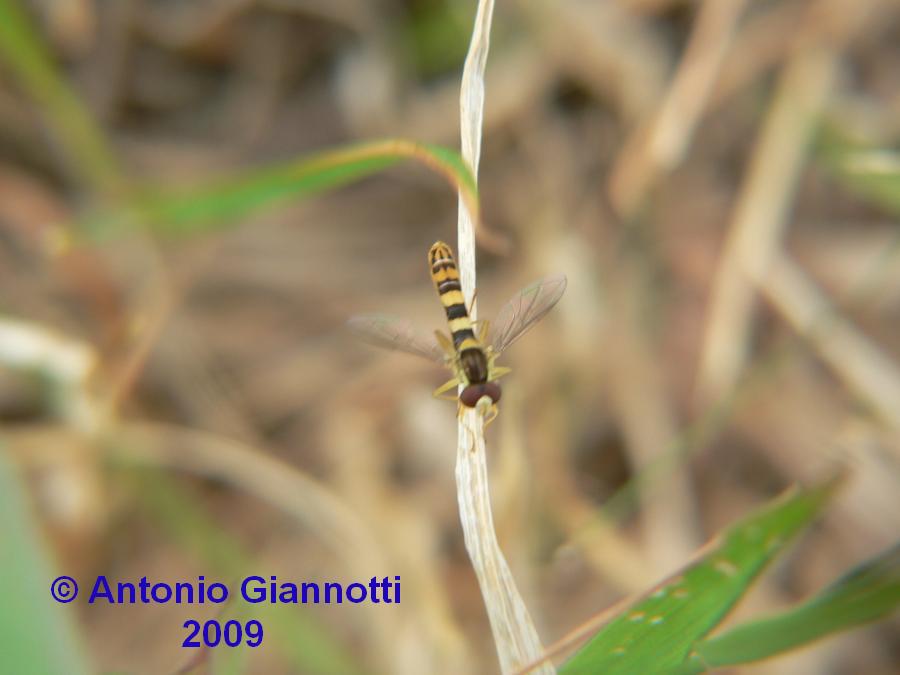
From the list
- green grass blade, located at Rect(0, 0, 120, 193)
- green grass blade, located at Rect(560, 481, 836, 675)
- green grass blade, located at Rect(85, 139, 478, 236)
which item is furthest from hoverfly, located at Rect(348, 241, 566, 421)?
green grass blade, located at Rect(0, 0, 120, 193)

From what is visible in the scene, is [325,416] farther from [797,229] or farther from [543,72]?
[797,229]

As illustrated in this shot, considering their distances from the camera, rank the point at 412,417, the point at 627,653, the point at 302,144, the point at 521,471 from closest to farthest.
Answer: the point at 627,653 < the point at 521,471 < the point at 412,417 < the point at 302,144

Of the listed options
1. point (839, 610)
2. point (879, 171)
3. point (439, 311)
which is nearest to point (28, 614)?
point (839, 610)

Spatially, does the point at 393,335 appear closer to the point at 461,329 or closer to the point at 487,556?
the point at 461,329

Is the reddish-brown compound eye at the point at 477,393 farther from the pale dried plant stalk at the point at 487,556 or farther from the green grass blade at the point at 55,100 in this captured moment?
the green grass blade at the point at 55,100

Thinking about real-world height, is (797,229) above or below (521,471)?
above

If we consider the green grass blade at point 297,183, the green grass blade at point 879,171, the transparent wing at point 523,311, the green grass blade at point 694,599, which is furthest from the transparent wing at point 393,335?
the green grass blade at point 879,171

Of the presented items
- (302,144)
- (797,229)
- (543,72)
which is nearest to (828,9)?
(797,229)
